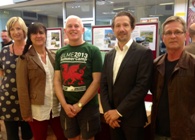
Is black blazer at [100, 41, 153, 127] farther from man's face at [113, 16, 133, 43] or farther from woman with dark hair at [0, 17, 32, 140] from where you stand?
woman with dark hair at [0, 17, 32, 140]

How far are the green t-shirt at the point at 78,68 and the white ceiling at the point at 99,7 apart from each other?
12.9 ft

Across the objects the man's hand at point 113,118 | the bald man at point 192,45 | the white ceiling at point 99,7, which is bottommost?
the man's hand at point 113,118

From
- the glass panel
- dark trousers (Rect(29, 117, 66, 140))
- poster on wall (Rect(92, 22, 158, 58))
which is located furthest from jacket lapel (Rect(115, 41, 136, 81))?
the glass panel

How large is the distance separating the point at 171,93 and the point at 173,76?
0.37 ft

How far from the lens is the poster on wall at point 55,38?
3029 millimetres

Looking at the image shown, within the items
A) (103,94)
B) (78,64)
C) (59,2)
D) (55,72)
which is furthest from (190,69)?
(59,2)

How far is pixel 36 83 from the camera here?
176 centimetres

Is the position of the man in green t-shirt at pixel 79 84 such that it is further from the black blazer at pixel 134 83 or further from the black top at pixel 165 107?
the black top at pixel 165 107

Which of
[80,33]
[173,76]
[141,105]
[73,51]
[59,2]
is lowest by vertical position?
[141,105]

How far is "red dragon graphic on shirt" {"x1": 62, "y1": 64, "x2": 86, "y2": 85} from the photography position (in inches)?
65.1

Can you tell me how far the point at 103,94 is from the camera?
5.20ft

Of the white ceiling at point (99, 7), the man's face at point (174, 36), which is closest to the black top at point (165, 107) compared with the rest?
the man's face at point (174, 36)

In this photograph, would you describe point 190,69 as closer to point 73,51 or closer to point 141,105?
point 141,105

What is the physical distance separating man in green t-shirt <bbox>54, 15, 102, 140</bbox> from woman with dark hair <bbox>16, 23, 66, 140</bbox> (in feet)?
0.51
